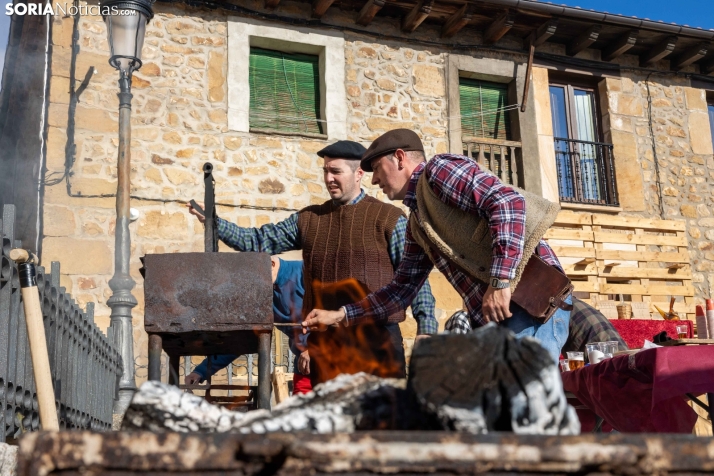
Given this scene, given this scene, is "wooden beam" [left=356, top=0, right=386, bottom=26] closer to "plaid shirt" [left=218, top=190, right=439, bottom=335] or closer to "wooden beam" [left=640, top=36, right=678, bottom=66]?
"wooden beam" [left=640, top=36, right=678, bottom=66]

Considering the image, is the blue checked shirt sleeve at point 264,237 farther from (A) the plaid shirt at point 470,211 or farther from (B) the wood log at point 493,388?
(B) the wood log at point 493,388

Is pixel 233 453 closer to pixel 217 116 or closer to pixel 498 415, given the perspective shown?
pixel 498 415

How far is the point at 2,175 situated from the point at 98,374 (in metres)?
5.90

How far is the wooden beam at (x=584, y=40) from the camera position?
10484 mm

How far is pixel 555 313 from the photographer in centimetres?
321

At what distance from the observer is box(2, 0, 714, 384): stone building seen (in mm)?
8250

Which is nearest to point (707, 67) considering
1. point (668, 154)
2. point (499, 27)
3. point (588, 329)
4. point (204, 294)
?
point (668, 154)

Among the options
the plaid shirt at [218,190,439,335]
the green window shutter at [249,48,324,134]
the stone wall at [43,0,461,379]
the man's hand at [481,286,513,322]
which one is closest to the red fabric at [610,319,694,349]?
the stone wall at [43,0,461,379]

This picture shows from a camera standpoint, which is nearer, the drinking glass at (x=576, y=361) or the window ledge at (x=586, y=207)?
the drinking glass at (x=576, y=361)

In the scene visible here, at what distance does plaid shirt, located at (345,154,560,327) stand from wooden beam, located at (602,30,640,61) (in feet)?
26.7

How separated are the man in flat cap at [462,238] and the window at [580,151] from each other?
7365 millimetres

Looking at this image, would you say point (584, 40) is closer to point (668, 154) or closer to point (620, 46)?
point (620, 46)

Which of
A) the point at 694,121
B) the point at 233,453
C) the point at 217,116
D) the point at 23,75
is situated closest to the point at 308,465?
the point at 233,453

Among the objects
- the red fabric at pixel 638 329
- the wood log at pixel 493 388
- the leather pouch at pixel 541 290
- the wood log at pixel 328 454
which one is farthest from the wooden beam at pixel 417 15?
the wood log at pixel 328 454
